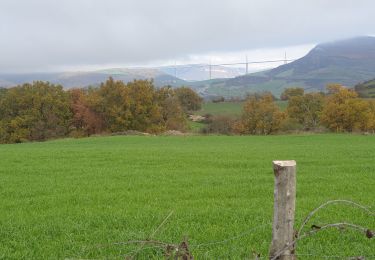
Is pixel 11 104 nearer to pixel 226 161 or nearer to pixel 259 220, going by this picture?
pixel 226 161

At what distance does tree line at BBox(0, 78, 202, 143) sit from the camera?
7188 cm

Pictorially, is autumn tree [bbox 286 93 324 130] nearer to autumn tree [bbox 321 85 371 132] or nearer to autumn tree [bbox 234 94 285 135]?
autumn tree [bbox 234 94 285 135]

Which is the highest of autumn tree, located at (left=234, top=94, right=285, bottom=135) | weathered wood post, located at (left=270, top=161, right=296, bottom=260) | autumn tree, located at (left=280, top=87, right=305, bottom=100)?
autumn tree, located at (left=280, top=87, right=305, bottom=100)

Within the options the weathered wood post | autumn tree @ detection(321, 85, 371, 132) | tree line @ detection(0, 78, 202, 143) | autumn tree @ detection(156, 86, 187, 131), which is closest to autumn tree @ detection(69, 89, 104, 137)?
tree line @ detection(0, 78, 202, 143)

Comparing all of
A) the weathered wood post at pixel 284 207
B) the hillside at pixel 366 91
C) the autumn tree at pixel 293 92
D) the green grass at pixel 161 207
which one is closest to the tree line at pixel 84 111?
the green grass at pixel 161 207

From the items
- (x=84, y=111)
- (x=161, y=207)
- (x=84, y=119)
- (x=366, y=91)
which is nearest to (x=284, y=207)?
(x=161, y=207)

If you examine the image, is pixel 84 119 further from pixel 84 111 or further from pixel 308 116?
pixel 308 116

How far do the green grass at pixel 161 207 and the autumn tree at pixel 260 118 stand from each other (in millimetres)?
60781

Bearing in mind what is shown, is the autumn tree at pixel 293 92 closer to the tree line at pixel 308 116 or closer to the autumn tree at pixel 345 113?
the tree line at pixel 308 116

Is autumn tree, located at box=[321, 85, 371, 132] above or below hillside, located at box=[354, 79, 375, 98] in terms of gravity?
below

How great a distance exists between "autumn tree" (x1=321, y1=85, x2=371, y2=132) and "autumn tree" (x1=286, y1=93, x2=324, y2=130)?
1478cm

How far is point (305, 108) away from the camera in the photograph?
93.6 metres

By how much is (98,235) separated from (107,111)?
6753cm

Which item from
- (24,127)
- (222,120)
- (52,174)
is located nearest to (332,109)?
(222,120)
